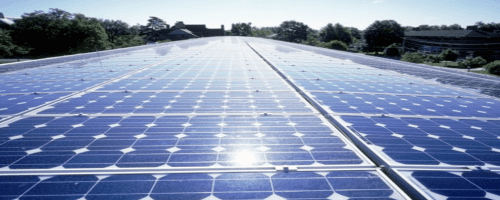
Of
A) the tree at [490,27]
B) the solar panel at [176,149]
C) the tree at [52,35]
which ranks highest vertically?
the tree at [490,27]

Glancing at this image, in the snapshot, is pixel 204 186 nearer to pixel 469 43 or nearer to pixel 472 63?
pixel 472 63

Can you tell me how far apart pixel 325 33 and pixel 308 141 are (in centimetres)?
12316

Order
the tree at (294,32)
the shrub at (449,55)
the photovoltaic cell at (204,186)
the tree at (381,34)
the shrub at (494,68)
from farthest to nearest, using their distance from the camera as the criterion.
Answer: the tree at (294,32)
the tree at (381,34)
the shrub at (449,55)
the shrub at (494,68)
the photovoltaic cell at (204,186)

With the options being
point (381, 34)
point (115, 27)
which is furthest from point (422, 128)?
point (115, 27)

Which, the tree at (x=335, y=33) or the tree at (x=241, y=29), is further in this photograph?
the tree at (x=241, y=29)

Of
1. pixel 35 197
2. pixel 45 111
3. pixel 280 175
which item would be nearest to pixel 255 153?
pixel 280 175

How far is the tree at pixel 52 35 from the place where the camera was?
232 ft

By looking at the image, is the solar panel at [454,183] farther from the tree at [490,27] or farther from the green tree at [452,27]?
the green tree at [452,27]

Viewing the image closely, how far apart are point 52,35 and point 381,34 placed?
115 meters

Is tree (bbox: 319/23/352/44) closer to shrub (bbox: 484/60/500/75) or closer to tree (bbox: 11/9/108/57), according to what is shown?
shrub (bbox: 484/60/500/75)

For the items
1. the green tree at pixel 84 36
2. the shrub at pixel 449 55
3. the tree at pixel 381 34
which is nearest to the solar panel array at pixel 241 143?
the green tree at pixel 84 36

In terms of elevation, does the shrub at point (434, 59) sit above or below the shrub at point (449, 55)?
below

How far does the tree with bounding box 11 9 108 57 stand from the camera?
70562 millimetres

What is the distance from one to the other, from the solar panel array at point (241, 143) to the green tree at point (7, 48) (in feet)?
224
